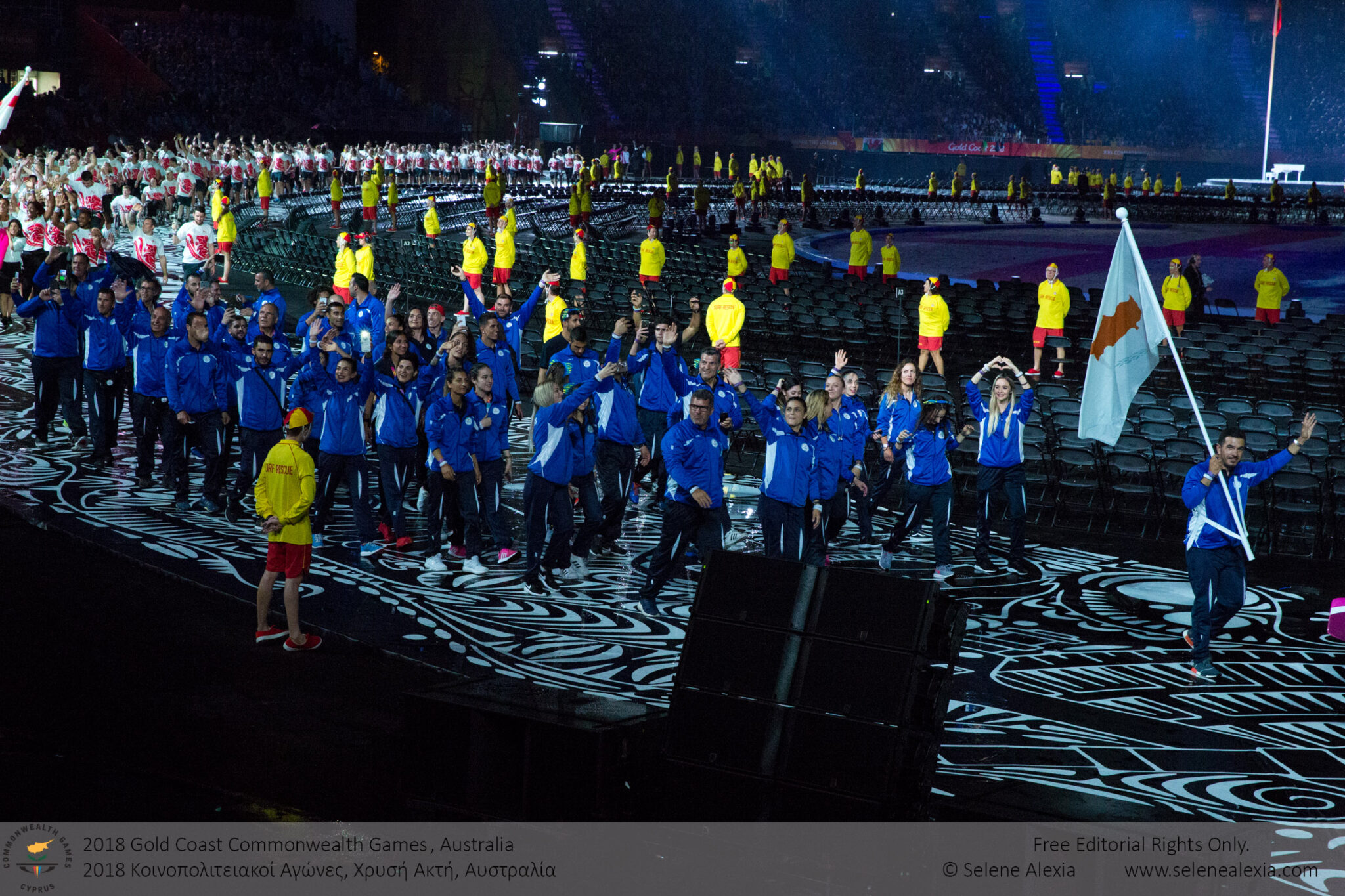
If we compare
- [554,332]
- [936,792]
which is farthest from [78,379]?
[936,792]

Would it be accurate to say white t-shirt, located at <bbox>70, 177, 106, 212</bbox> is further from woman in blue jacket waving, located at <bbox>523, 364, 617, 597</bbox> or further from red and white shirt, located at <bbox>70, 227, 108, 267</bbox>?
woman in blue jacket waving, located at <bbox>523, 364, 617, 597</bbox>

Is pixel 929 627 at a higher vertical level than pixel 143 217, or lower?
lower

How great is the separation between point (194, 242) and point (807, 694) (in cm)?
1771

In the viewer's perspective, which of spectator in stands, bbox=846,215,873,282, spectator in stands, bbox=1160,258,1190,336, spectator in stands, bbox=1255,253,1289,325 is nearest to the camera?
spectator in stands, bbox=1160,258,1190,336

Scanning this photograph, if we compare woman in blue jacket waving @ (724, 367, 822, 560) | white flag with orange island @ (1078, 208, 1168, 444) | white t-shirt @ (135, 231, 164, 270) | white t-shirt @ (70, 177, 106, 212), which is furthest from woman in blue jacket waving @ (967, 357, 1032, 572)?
white t-shirt @ (70, 177, 106, 212)

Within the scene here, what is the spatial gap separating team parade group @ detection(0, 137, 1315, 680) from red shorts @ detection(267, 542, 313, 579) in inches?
0.4

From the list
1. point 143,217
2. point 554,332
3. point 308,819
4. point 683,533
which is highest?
point 143,217

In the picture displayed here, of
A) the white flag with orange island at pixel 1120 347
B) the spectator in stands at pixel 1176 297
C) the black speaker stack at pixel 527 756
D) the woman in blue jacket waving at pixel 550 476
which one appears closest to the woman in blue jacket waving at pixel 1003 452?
the white flag with orange island at pixel 1120 347

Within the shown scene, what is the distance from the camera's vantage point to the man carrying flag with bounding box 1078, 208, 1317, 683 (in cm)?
870

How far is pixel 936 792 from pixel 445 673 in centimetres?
319

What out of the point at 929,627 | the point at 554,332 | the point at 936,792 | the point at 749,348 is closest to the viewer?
the point at 929,627

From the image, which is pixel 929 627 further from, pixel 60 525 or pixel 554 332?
pixel 554 332

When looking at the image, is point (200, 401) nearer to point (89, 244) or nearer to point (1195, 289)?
point (89, 244)
